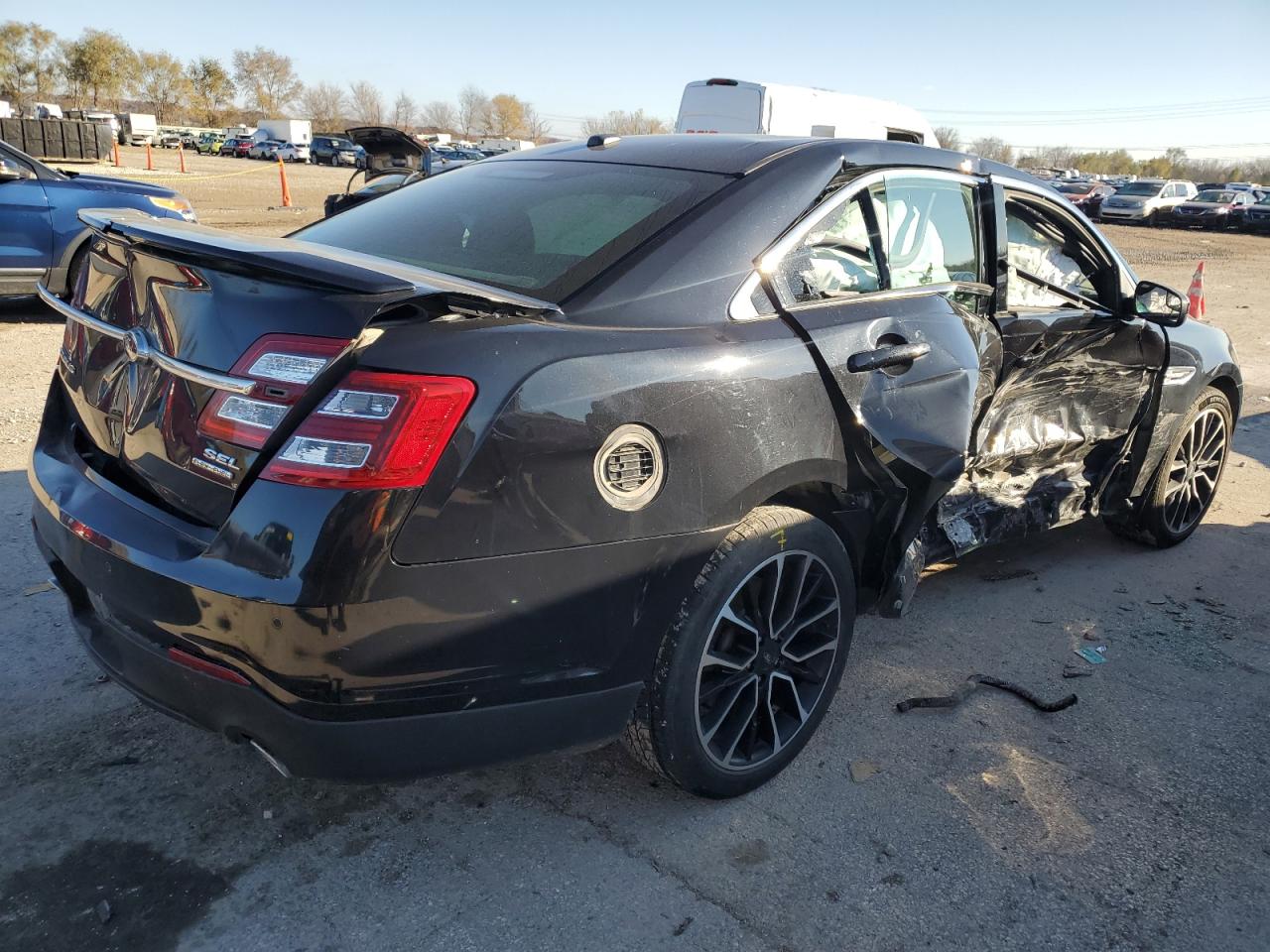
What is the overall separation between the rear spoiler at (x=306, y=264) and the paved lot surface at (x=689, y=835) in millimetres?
1111

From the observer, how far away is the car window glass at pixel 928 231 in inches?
124

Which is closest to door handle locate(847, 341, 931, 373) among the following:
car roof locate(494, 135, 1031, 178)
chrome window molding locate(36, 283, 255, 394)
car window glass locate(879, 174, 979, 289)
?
car window glass locate(879, 174, 979, 289)

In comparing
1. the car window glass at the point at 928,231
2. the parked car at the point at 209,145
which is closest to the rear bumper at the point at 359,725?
the car window glass at the point at 928,231

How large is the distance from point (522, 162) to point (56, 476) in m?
1.73

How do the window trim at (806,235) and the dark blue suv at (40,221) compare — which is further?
the dark blue suv at (40,221)

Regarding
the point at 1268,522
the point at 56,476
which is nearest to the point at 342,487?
the point at 56,476

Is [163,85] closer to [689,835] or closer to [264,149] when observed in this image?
[264,149]

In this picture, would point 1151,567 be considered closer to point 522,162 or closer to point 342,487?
point 522,162

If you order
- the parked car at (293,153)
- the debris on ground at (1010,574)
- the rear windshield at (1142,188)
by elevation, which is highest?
the parked car at (293,153)

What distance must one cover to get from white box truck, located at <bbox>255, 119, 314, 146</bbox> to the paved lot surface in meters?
68.0

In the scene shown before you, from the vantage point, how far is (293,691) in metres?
1.94

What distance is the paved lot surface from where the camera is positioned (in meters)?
2.24

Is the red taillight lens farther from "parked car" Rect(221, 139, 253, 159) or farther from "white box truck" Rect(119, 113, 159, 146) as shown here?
"white box truck" Rect(119, 113, 159, 146)

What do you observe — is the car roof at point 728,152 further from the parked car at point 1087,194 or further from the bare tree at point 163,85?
the bare tree at point 163,85
